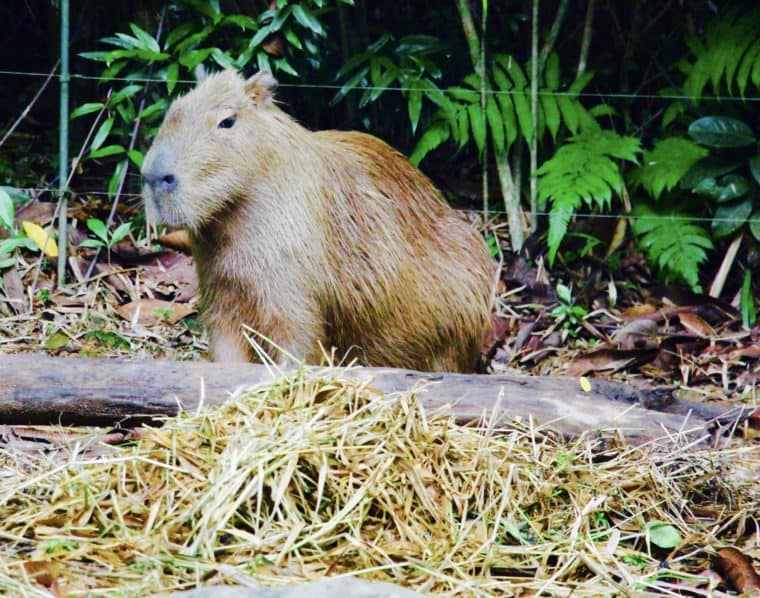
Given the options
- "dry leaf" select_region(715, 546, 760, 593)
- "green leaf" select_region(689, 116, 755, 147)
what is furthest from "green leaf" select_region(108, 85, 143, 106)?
"dry leaf" select_region(715, 546, 760, 593)

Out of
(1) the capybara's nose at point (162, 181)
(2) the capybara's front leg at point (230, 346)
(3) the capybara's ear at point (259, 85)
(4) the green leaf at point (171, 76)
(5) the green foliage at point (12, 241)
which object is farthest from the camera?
(4) the green leaf at point (171, 76)

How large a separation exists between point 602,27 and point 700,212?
1161mm

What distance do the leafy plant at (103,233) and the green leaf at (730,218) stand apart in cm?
289

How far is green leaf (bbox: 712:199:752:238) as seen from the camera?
5.40 meters

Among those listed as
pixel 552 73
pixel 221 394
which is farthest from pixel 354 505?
pixel 552 73

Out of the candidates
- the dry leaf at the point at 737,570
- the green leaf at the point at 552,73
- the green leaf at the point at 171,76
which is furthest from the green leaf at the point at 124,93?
the dry leaf at the point at 737,570

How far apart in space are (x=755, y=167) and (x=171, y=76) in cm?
283

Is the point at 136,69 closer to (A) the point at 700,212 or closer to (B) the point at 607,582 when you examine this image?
(A) the point at 700,212

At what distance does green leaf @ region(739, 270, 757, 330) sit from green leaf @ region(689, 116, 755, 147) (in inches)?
25.2

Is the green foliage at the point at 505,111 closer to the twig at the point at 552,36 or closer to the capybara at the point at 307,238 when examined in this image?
the twig at the point at 552,36

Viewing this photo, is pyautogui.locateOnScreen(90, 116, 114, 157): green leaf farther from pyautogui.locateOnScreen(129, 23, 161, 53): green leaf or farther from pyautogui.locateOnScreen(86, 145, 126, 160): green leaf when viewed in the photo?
pyautogui.locateOnScreen(129, 23, 161, 53): green leaf

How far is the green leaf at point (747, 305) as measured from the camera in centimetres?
537

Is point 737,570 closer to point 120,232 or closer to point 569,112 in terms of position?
point 569,112

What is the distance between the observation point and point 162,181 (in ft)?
13.3
